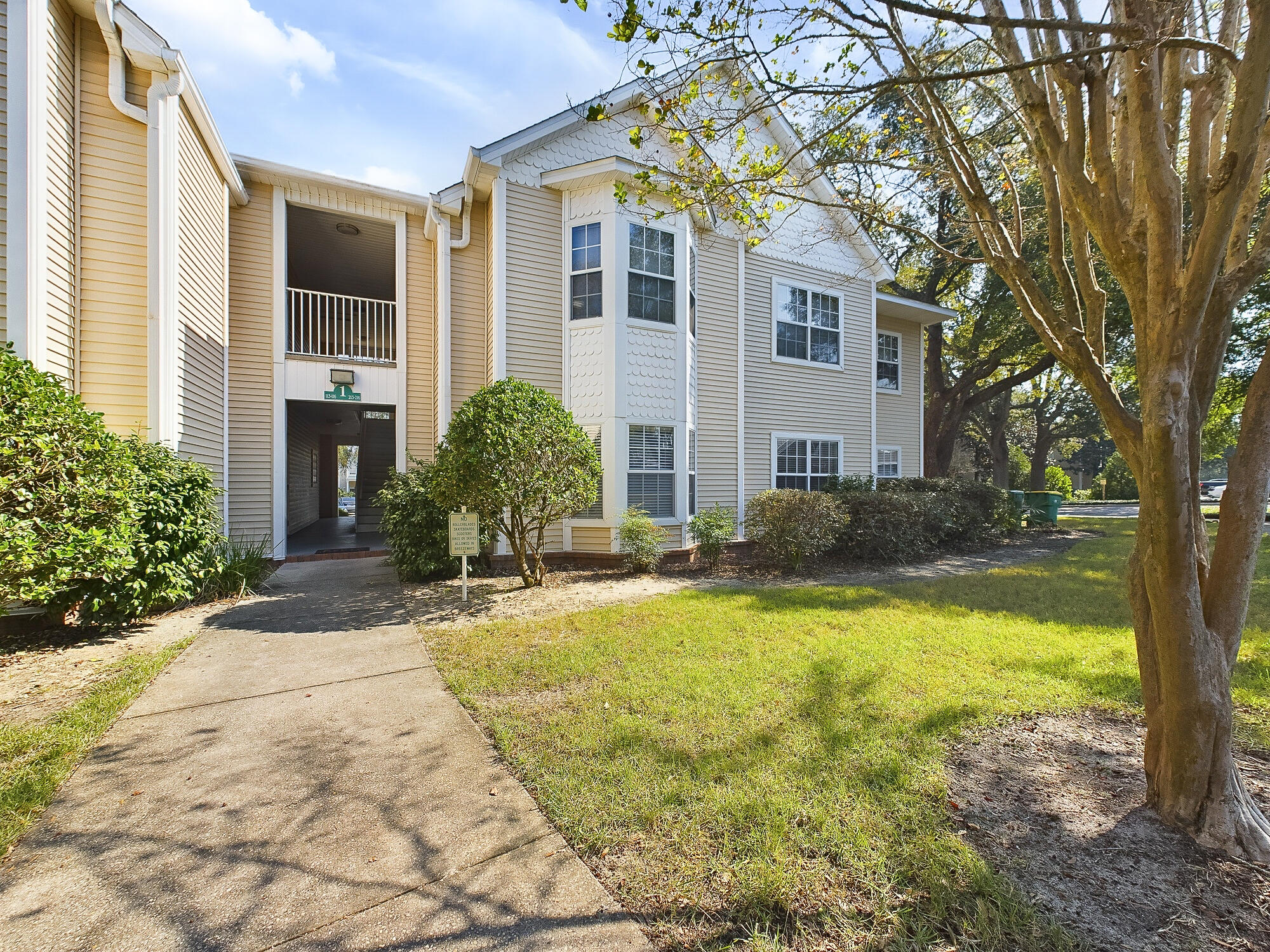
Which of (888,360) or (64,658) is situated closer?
(64,658)

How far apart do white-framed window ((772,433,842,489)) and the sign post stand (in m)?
7.07

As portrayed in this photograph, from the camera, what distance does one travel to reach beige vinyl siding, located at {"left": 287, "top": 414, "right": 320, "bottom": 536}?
13406 millimetres

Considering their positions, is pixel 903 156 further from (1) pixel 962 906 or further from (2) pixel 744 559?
(2) pixel 744 559

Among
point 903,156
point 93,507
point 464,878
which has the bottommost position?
point 464,878

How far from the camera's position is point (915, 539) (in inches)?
404

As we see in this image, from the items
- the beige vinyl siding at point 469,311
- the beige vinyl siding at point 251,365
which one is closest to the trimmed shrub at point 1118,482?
the beige vinyl siding at point 469,311

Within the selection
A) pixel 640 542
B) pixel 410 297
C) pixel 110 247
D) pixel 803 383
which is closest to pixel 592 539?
pixel 640 542

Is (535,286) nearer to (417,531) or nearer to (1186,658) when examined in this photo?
(417,531)

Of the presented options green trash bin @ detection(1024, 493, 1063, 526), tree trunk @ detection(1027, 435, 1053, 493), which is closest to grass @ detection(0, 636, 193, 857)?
green trash bin @ detection(1024, 493, 1063, 526)

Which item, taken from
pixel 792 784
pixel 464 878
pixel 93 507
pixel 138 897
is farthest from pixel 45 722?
pixel 792 784

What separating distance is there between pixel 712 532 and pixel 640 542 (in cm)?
151

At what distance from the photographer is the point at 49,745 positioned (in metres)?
3.07

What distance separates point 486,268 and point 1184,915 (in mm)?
10747

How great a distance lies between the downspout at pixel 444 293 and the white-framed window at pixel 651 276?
3.12 m
